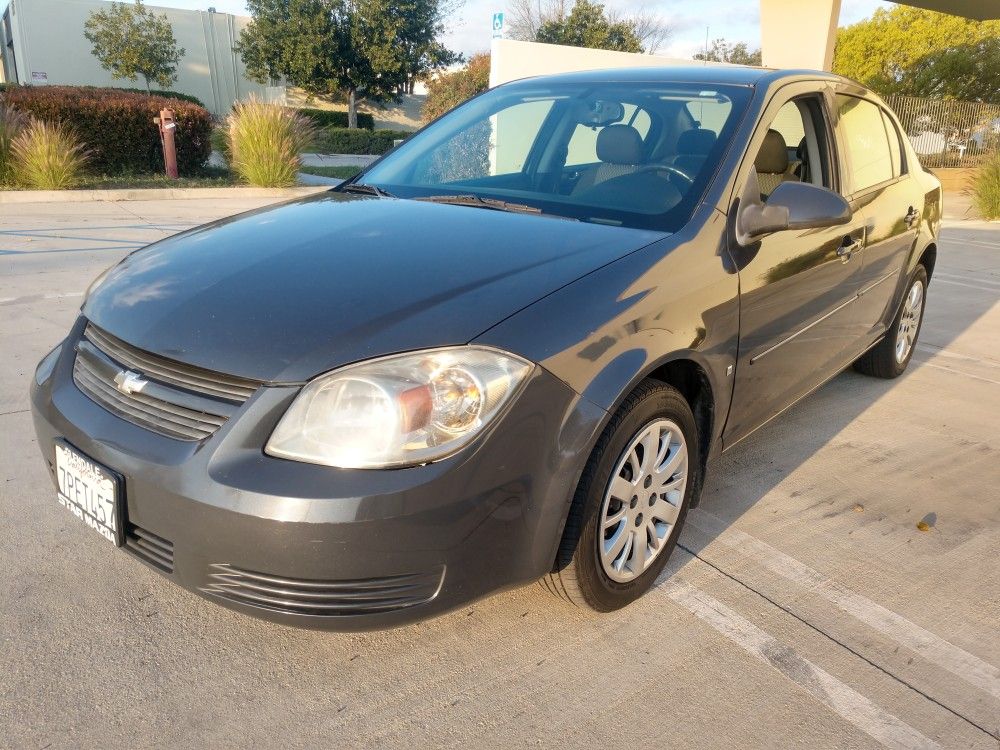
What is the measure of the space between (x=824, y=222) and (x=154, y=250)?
2214mm

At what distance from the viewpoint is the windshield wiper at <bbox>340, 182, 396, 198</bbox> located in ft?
→ 10.4

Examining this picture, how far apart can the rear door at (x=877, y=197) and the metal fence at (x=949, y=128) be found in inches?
691

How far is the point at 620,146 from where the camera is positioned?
3.07m

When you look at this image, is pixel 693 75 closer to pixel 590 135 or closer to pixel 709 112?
pixel 709 112

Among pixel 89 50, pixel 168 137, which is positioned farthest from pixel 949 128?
pixel 89 50

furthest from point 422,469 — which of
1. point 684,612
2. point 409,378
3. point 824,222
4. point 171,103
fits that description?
point 171,103

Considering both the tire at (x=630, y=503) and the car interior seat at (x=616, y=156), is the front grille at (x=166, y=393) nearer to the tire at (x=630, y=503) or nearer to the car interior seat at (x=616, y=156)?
the tire at (x=630, y=503)

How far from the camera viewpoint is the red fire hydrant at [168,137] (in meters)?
13.0

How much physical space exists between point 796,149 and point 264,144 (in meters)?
10.5

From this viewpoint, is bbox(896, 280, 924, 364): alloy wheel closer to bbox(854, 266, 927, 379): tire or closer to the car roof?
bbox(854, 266, 927, 379): tire

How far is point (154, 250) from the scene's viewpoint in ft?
8.91

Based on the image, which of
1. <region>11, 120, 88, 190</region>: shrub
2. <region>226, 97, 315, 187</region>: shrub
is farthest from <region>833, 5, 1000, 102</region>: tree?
<region>11, 120, 88, 190</region>: shrub

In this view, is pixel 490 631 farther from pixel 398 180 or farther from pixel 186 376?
pixel 398 180

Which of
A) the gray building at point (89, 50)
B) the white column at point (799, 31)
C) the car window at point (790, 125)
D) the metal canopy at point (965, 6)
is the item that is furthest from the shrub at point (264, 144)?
the gray building at point (89, 50)
